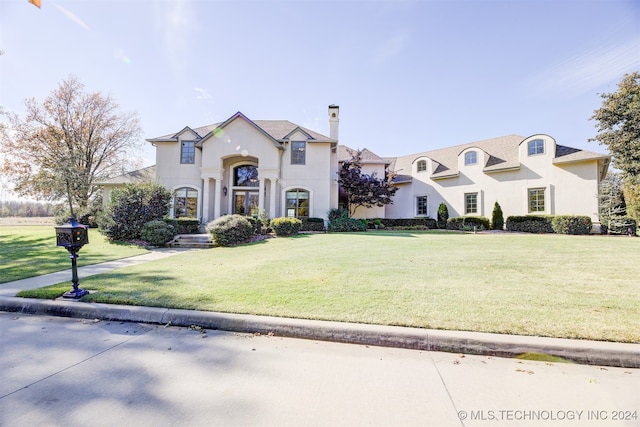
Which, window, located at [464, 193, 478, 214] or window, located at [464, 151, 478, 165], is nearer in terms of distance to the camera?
window, located at [464, 193, 478, 214]

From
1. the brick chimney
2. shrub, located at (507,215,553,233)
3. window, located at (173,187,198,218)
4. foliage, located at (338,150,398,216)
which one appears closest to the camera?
shrub, located at (507,215,553,233)

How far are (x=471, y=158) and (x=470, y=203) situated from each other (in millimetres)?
3417

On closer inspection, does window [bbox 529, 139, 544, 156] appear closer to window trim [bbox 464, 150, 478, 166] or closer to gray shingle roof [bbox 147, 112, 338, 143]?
window trim [bbox 464, 150, 478, 166]

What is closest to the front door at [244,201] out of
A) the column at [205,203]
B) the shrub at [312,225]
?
the column at [205,203]

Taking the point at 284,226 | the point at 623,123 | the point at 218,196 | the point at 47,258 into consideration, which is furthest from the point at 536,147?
the point at 47,258

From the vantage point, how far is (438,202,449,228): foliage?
71.2 feet

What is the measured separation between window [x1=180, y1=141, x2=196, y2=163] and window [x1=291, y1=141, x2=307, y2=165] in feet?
22.1

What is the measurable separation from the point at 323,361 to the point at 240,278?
11.8 ft

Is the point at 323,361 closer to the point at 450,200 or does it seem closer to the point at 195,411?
the point at 195,411

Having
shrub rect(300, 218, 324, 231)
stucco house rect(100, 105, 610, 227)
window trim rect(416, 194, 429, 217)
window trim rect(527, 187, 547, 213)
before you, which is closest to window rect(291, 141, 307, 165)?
stucco house rect(100, 105, 610, 227)

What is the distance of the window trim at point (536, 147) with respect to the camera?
18359 mm

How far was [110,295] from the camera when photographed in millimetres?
4883

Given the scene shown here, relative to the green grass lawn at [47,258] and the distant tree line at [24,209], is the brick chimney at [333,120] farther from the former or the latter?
the distant tree line at [24,209]

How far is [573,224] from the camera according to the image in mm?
16156
